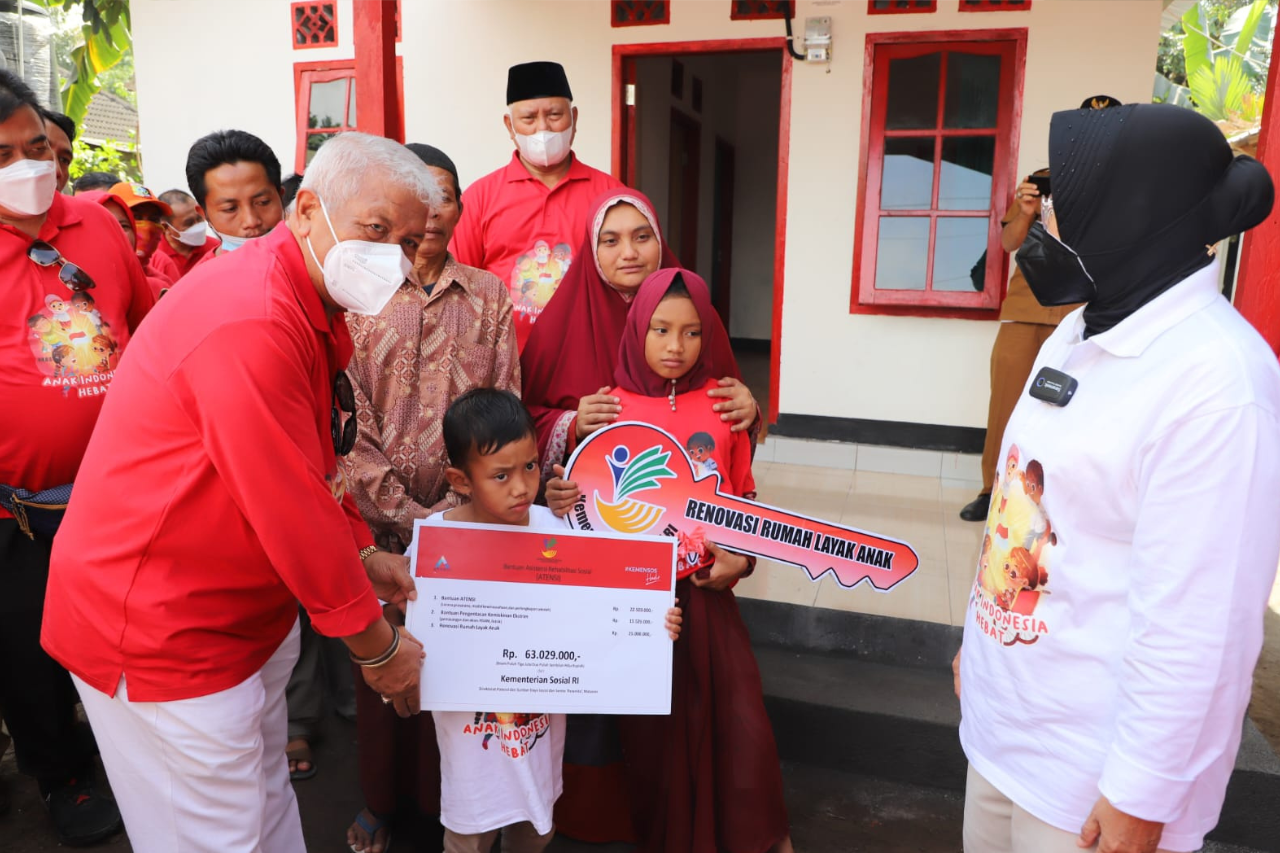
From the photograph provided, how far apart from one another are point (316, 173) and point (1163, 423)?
1.42 meters

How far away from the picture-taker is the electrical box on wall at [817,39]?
5.03 m

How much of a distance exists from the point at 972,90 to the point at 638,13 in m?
2.07

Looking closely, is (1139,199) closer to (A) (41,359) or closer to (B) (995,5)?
(A) (41,359)

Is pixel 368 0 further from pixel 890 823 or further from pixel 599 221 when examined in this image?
pixel 890 823

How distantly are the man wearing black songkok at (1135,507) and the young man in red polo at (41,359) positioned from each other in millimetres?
2362

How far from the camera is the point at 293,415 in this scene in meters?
1.43

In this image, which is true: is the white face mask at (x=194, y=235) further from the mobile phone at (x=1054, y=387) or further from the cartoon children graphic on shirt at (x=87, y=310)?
the mobile phone at (x=1054, y=387)

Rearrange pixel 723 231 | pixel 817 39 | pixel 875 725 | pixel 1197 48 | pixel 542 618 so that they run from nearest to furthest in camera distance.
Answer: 1. pixel 542 618
2. pixel 875 725
3. pixel 817 39
4. pixel 723 231
5. pixel 1197 48

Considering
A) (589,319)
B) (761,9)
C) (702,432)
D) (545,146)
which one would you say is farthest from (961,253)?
(702,432)

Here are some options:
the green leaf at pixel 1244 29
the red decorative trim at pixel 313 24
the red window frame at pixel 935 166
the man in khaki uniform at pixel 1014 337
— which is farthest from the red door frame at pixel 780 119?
the green leaf at pixel 1244 29

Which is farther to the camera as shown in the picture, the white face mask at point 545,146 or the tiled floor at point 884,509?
the tiled floor at point 884,509

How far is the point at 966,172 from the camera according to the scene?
5066mm

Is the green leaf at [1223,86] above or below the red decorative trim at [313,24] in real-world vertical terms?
above

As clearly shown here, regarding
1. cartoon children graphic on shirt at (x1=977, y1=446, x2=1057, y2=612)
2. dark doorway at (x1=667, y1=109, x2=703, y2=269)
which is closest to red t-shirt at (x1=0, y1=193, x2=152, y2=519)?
cartoon children graphic on shirt at (x1=977, y1=446, x2=1057, y2=612)
